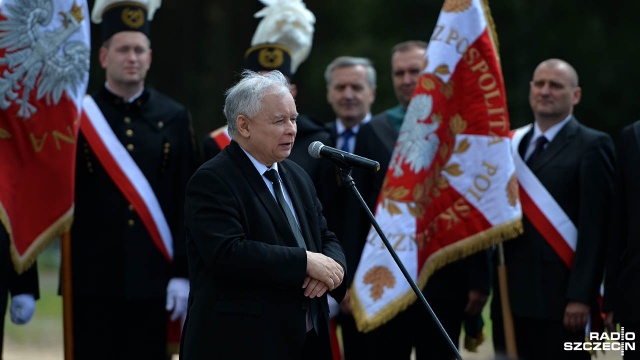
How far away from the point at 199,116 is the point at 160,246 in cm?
1410

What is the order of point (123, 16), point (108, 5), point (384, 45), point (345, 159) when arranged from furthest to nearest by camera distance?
point (384, 45)
point (108, 5)
point (123, 16)
point (345, 159)

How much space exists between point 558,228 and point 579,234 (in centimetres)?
13

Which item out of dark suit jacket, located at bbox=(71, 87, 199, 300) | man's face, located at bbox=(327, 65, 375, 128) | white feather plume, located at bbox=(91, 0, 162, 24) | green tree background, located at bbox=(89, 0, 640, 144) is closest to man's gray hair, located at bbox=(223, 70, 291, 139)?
dark suit jacket, located at bbox=(71, 87, 199, 300)

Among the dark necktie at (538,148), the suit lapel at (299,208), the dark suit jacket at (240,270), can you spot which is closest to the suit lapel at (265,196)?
the dark suit jacket at (240,270)

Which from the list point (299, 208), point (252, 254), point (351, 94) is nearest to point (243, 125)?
point (299, 208)

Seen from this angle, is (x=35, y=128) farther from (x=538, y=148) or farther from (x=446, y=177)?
(x=538, y=148)

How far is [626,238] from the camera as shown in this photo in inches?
250

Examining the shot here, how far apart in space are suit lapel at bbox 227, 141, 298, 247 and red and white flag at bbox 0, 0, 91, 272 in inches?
78.8

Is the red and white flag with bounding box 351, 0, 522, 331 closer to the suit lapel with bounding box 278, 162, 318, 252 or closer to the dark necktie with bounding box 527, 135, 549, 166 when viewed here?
the dark necktie with bounding box 527, 135, 549, 166

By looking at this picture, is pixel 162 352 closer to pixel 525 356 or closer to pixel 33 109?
pixel 33 109

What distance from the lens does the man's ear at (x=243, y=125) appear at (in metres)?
4.76

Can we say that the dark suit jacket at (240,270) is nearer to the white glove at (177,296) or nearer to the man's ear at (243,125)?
the man's ear at (243,125)

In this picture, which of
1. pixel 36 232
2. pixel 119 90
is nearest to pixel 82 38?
pixel 119 90

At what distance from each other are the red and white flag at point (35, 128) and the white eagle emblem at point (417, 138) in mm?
1752
